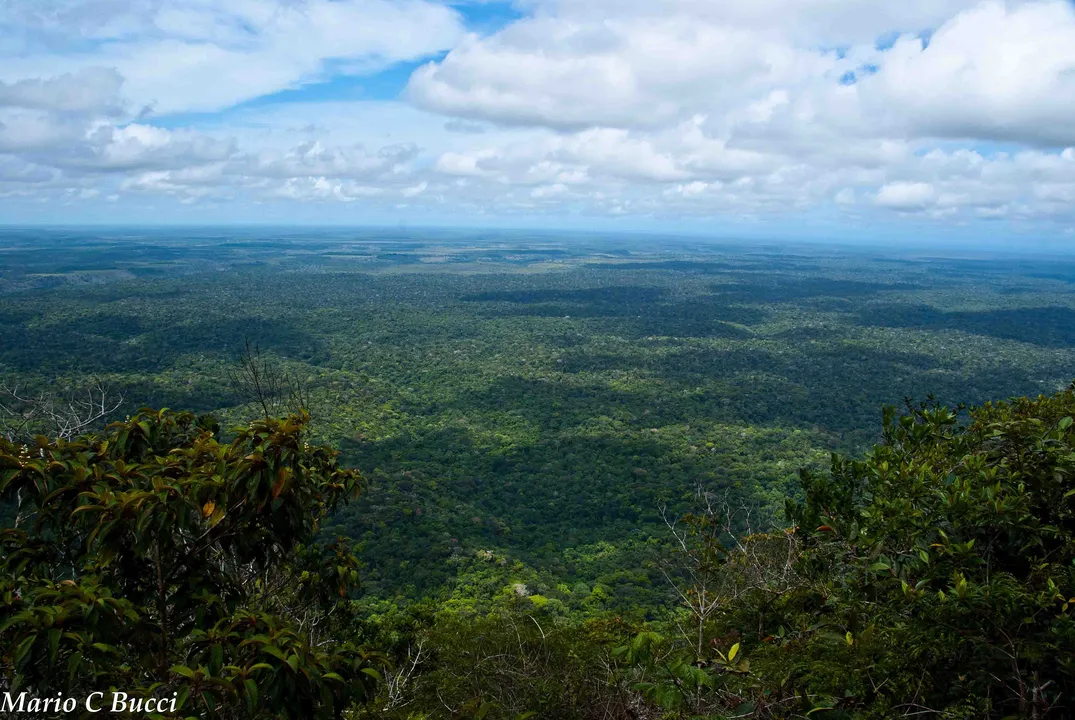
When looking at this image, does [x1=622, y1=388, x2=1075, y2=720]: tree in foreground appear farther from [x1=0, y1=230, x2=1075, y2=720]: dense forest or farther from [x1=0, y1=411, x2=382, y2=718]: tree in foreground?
[x1=0, y1=411, x2=382, y2=718]: tree in foreground

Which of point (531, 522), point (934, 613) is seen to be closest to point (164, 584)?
point (934, 613)

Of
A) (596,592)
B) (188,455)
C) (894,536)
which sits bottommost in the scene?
(596,592)

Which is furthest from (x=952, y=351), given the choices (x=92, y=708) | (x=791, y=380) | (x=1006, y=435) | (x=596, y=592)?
(x=92, y=708)

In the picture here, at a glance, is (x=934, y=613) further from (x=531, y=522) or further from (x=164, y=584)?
(x=531, y=522)

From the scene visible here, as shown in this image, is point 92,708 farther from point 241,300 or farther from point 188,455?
point 241,300

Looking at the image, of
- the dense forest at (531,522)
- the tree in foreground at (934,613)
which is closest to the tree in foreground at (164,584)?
the dense forest at (531,522)

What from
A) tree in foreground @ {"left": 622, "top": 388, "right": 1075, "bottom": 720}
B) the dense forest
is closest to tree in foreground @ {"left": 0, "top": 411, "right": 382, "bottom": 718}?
the dense forest
